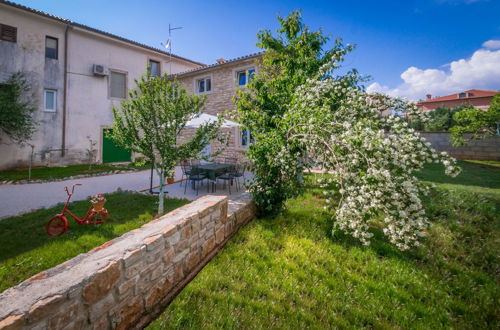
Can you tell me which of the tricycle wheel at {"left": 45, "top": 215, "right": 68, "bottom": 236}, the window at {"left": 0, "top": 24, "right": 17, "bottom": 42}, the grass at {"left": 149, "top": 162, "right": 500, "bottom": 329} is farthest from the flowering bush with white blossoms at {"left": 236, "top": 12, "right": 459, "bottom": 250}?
the window at {"left": 0, "top": 24, "right": 17, "bottom": 42}

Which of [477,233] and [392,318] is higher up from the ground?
[477,233]

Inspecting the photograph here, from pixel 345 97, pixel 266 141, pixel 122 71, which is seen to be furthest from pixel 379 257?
pixel 122 71

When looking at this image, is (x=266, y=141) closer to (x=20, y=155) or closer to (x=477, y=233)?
(x=477, y=233)

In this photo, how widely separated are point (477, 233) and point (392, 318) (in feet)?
12.2

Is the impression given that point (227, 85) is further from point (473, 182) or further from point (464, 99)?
point (464, 99)

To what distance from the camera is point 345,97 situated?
5207 millimetres

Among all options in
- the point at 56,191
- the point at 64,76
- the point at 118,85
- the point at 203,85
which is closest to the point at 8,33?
the point at 64,76

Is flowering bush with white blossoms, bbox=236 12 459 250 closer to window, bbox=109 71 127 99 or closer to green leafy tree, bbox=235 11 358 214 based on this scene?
green leafy tree, bbox=235 11 358 214

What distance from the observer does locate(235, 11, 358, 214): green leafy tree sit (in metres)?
5.03

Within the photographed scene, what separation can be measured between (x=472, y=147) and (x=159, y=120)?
21875 millimetres

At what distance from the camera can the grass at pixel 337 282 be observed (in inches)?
107

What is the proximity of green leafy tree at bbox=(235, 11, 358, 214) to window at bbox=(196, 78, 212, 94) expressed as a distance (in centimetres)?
763

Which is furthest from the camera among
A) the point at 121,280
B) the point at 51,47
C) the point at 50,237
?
the point at 51,47

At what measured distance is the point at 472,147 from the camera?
17594mm
